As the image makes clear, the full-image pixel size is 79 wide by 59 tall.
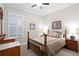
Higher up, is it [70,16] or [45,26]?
[70,16]

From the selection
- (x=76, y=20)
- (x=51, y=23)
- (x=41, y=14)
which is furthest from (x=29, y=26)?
(x=76, y=20)

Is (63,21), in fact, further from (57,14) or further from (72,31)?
(72,31)

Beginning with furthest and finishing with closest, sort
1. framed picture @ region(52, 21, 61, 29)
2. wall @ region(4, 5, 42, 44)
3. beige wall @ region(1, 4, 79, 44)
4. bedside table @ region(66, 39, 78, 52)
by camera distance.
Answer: framed picture @ region(52, 21, 61, 29)
bedside table @ region(66, 39, 78, 52)
beige wall @ region(1, 4, 79, 44)
wall @ region(4, 5, 42, 44)

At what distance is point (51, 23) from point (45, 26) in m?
0.51

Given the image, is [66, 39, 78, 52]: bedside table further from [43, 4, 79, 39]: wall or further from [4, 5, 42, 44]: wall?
[4, 5, 42, 44]: wall

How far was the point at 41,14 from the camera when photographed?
3.62 meters

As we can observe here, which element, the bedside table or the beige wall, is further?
the bedside table

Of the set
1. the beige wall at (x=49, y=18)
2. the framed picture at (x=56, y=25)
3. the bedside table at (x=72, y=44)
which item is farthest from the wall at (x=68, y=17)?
the bedside table at (x=72, y=44)

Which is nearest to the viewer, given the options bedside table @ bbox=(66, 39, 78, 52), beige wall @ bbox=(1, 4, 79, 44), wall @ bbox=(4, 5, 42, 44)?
wall @ bbox=(4, 5, 42, 44)

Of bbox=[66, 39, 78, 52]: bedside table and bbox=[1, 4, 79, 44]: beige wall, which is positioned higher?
bbox=[1, 4, 79, 44]: beige wall

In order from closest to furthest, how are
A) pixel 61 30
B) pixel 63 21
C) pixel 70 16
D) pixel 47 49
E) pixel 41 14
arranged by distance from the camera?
pixel 47 49 → pixel 70 16 → pixel 63 21 → pixel 61 30 → pixel 41 14

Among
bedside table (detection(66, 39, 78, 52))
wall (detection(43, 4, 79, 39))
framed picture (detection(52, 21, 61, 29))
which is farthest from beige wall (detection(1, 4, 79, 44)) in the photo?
bedside table (detection(66, 39, 78, 52))

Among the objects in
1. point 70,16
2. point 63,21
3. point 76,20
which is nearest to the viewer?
point 76,20

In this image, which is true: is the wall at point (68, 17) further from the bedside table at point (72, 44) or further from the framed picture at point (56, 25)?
the bedside table at point (72, 44)
